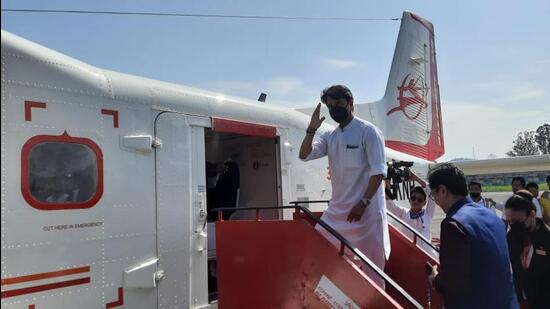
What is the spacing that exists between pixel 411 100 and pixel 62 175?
30.9 ft

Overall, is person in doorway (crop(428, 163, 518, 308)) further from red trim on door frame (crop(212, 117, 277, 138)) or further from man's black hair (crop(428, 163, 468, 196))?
red trim on door frame (crop(212, 117, 277, 138))

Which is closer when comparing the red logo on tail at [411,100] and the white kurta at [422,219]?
the white kurta at [422,219]

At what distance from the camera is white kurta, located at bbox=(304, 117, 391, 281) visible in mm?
3488

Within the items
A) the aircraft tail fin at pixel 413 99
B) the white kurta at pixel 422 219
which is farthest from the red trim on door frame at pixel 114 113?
the aircraft tail fin at pixel 413 99

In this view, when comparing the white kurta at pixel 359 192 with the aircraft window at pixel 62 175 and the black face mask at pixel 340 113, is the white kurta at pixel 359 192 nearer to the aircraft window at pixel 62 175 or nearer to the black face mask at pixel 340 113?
the black face mask at pixel 340 113

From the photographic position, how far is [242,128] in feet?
15.3

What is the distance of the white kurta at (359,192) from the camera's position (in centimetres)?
349

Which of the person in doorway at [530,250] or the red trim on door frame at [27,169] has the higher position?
the red trim on door frame at [27,169]

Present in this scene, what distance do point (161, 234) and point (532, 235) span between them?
10.3ft

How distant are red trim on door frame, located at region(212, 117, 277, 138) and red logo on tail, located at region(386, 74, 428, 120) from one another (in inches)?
244

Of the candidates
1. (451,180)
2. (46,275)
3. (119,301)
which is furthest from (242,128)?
(451,180)

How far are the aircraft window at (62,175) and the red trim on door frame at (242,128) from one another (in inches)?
50.5

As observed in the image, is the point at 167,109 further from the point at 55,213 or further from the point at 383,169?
the point at 383,169

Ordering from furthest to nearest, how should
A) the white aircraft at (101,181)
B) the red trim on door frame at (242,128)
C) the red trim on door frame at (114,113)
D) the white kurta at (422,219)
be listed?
1. the white kurta at (422,219)
2. the red trim on door frame at (242,128)
3. the red trim on door frame at (114,113)
4. the white aircraft at (101,181)
